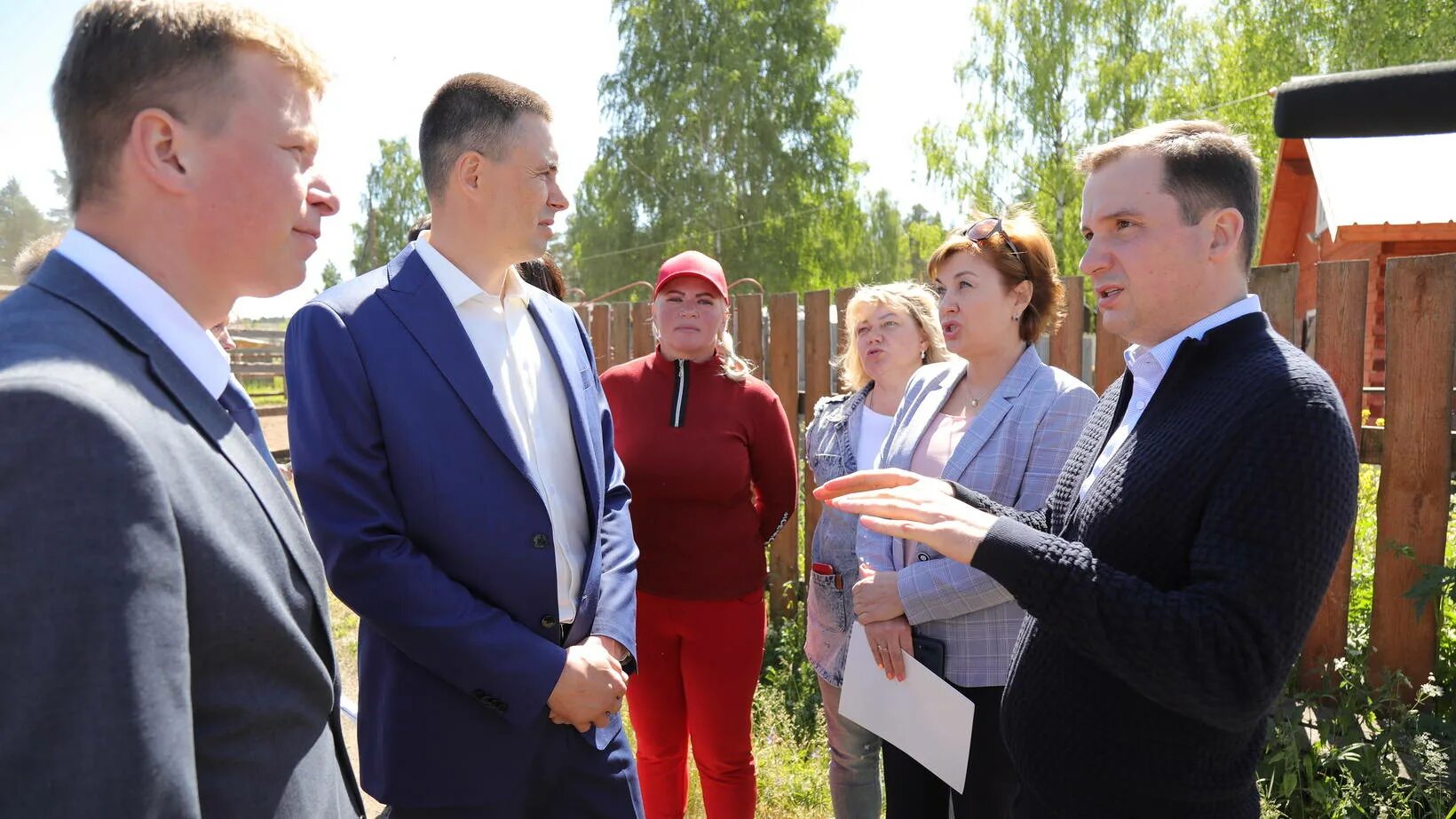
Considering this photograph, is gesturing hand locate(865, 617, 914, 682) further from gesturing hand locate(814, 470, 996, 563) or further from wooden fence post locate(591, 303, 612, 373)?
wooden fence post locate(591, 303, 612, 373)

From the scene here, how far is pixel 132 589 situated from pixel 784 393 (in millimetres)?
4527

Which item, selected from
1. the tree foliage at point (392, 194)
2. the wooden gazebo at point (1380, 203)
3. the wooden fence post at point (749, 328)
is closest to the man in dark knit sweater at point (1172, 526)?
the wooden fence post at point (749, 328)

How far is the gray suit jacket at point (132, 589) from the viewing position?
0.83 meters

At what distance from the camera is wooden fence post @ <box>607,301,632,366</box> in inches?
287

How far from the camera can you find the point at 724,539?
3.33m

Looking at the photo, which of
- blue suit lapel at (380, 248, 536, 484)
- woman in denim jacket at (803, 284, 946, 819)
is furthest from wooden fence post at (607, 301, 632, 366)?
blue suit lapel at (380, 248, 536, 484)

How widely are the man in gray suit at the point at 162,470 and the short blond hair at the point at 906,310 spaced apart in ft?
8.61

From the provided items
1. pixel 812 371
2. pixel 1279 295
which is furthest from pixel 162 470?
pixel 812 371

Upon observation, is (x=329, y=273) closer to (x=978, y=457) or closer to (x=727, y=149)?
(x=727, y=149)

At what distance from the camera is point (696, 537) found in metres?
3.30

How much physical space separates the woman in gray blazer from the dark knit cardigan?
0.75m

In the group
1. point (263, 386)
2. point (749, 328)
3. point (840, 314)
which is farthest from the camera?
point (263, 386)

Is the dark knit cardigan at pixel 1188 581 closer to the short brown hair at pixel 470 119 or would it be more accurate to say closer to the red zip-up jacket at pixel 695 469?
the short brown hair at pixel 470 119

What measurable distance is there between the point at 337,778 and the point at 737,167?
25.0 metres
